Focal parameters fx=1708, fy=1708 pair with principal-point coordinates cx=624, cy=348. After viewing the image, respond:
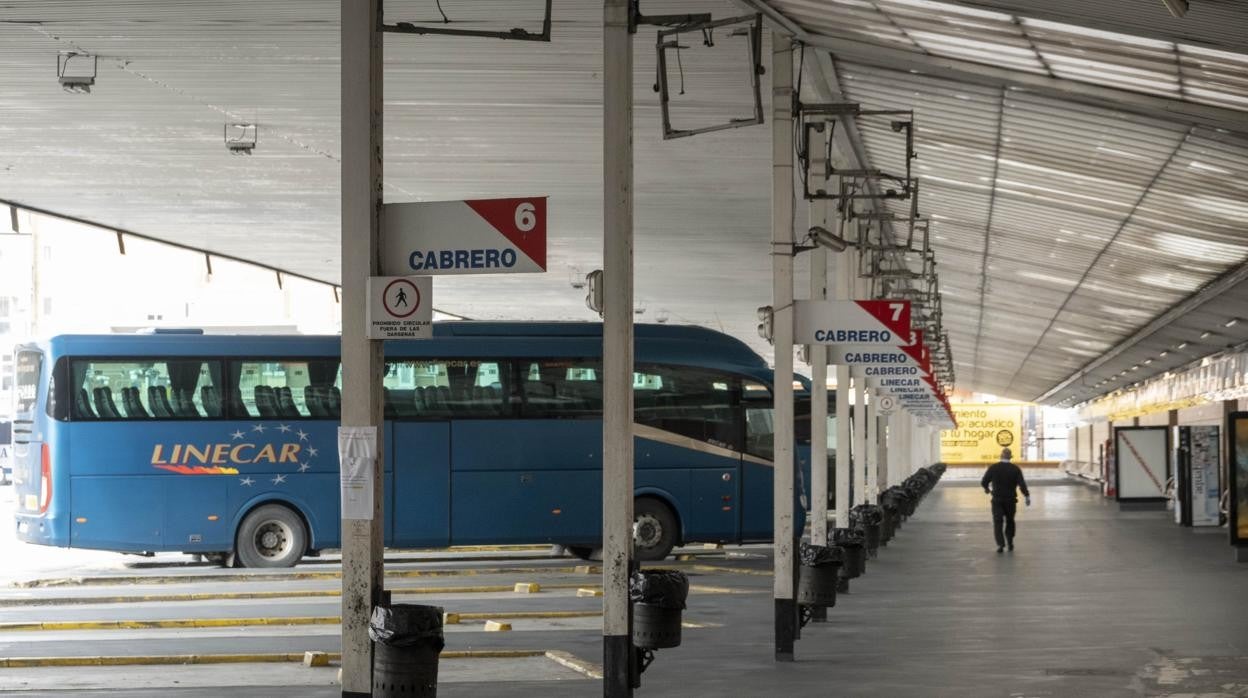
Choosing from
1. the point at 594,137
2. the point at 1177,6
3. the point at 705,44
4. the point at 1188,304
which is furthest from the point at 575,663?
the point at 1188,304

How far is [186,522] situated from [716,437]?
7625 mm

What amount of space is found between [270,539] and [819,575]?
1092 centimetres

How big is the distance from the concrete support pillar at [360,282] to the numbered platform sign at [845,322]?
6210 millimetres

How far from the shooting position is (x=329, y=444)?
23703mm

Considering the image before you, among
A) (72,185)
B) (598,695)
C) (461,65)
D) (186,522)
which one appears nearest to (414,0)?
(461,65)

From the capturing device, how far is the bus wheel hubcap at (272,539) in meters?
23.7

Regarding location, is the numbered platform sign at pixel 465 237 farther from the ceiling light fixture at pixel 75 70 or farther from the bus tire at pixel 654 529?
the bus tire at pixel 654 529

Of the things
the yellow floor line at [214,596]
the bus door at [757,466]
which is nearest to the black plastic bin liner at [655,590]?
the yellow floor line at [214,596]

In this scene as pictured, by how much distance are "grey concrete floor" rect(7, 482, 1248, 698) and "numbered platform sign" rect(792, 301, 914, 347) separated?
261 cm

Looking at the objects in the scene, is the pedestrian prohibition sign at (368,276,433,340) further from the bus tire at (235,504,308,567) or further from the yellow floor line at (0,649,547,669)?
the bus tire at (235,504,308,567)

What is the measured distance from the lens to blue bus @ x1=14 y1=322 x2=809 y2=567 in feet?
75.6

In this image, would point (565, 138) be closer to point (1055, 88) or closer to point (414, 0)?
point (414, 0)

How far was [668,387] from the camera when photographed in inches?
977

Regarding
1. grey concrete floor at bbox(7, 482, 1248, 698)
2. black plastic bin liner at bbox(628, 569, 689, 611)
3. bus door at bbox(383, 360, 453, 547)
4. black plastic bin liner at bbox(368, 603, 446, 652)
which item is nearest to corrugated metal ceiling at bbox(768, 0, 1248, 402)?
grey concrete floor at bbox(7, 482, 1248, 698)
